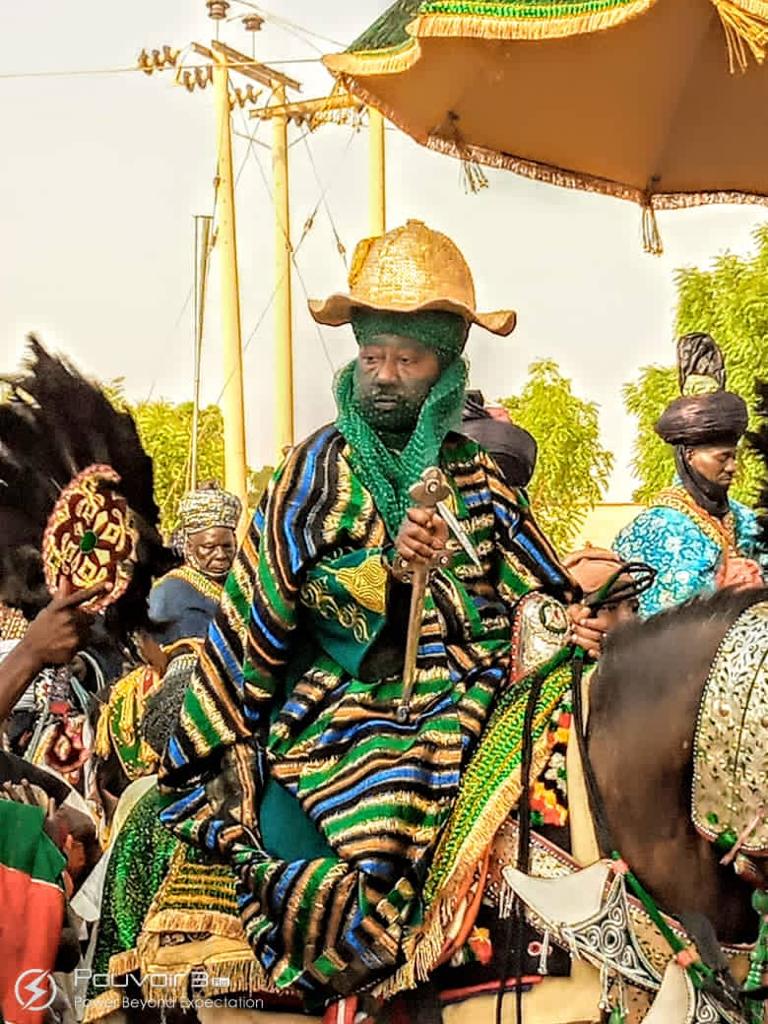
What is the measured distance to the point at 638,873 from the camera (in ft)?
12.4

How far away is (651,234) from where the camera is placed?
603cm

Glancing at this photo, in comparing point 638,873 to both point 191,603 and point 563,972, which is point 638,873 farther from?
point 191,603

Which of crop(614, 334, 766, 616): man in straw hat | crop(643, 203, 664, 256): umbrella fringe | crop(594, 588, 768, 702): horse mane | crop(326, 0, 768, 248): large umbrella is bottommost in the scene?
crop(594, 588, 768, 702): horse mane

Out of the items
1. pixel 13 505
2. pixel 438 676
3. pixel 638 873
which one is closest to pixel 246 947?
pixel 438 676

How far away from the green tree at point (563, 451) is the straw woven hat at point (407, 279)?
1612cm

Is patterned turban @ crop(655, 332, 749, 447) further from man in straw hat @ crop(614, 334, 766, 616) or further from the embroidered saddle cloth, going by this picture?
the embroidered saddle cloth

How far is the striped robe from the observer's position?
13.5ft

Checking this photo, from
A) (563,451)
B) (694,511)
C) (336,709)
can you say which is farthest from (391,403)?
(563,451)

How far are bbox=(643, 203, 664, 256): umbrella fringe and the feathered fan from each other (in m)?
1.76

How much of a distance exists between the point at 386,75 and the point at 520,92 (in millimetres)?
779

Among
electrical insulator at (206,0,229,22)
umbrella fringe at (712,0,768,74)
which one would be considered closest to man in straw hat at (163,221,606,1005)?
umbrella fringe at (712,0,768,74)

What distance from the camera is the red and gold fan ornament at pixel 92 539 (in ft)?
18.2

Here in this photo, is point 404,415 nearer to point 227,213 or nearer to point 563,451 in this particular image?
point 227,213

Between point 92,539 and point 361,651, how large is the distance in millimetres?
1635
